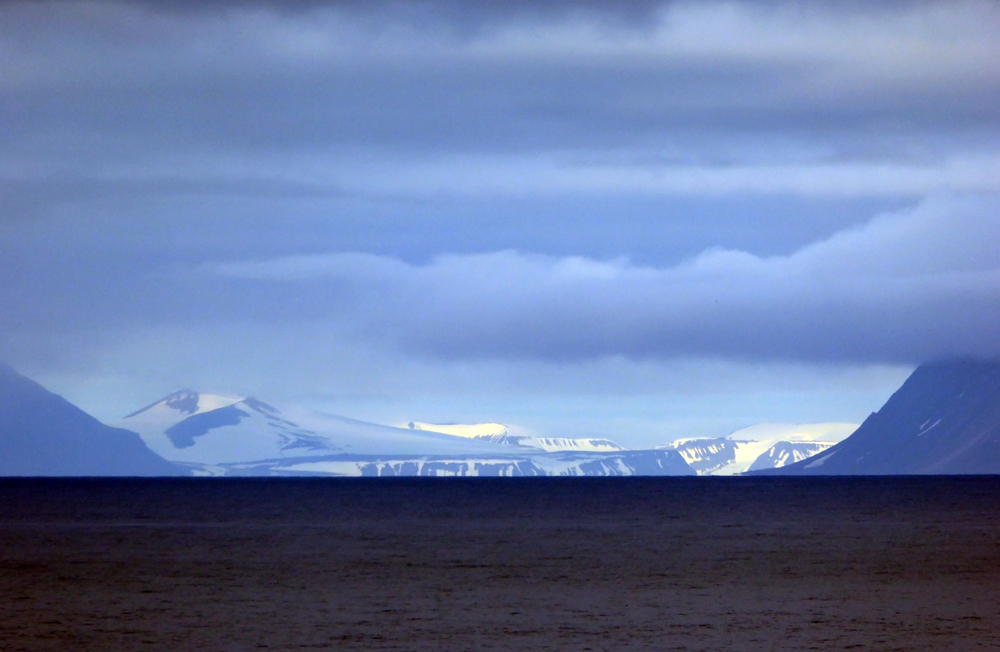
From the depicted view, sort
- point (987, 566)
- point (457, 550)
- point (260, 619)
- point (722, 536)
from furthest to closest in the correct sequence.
Answer: 1. point (722, 536)
2. point (457, 550)
3. point (987, 566)
4. point (260, 619)

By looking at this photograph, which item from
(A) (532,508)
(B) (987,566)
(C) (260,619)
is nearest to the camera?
(C) (260,619)

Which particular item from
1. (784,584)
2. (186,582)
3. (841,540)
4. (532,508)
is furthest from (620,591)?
(532,508)

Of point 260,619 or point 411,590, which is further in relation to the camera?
point 411,590

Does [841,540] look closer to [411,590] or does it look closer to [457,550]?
[457,550]

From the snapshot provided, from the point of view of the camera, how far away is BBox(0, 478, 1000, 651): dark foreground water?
36875 mm

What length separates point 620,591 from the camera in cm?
4959

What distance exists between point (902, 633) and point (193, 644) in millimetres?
19757

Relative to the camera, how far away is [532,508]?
501 ft

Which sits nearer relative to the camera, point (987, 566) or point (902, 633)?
point (902, 633)

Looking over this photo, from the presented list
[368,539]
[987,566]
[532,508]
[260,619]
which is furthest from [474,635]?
[532,508]

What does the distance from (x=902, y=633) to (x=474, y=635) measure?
1213 cm

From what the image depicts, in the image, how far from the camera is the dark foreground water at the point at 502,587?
121 feet

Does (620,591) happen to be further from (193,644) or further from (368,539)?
(368,539)

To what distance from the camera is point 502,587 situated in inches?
2015
